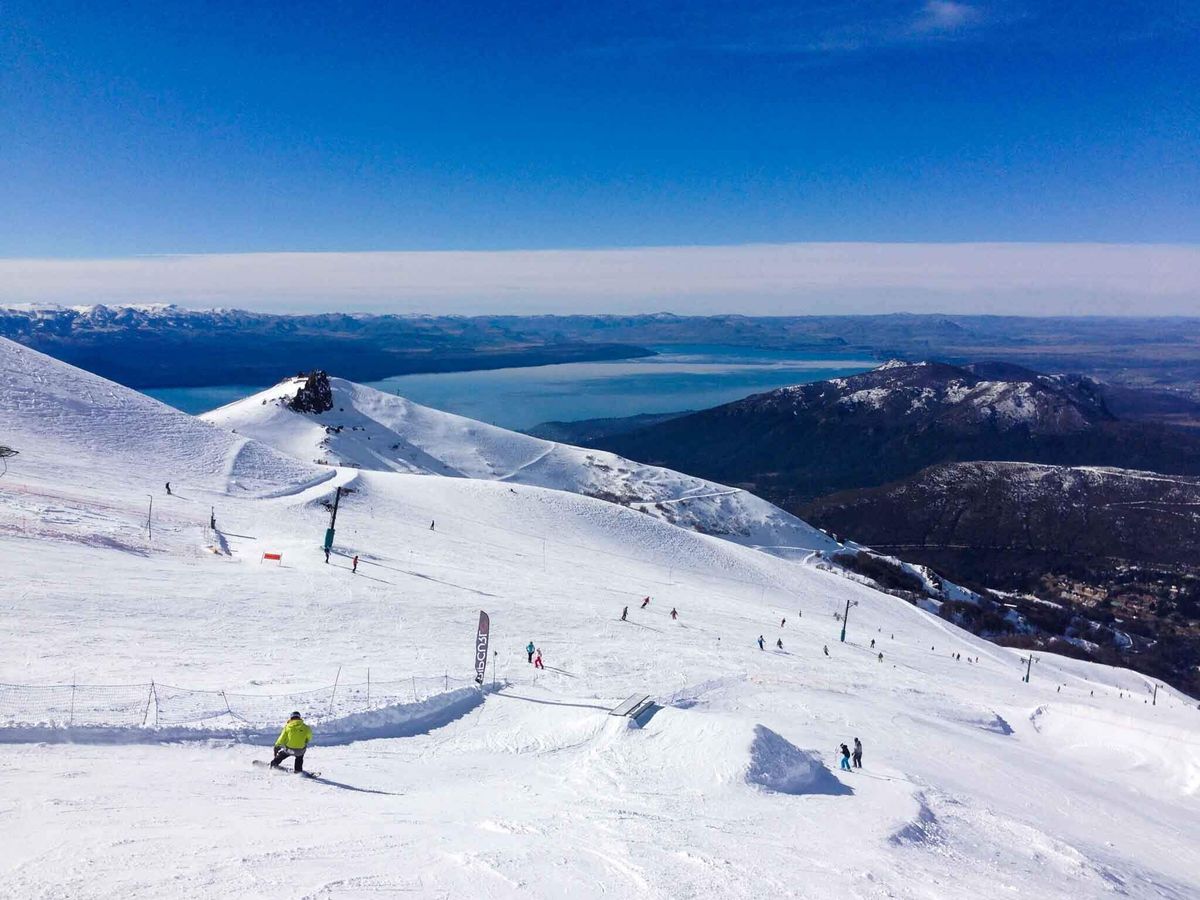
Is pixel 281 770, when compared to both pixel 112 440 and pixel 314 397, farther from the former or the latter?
pixel 314 397

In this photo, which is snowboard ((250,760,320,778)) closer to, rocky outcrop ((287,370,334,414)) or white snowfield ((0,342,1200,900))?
white snowfield ((0,342,1200,900))

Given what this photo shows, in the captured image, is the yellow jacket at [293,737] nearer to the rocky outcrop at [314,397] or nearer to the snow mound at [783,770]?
the snow mound at [783,770]

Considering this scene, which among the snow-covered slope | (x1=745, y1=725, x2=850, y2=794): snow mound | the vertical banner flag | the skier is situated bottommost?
the snow-covered slope

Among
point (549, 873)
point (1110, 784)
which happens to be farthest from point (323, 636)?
point (1110, 784)

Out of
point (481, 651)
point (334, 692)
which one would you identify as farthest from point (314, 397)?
point (334, 692)

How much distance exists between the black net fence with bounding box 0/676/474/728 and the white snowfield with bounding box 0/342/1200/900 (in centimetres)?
23

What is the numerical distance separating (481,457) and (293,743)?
3496 inches

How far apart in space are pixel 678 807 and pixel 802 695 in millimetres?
13113

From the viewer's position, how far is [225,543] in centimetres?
2941

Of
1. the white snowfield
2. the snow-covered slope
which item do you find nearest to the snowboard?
the white snowfield

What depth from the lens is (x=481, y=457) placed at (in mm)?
99375

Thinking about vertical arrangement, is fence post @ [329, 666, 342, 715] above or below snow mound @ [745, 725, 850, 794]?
above

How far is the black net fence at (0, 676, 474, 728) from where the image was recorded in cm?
1178

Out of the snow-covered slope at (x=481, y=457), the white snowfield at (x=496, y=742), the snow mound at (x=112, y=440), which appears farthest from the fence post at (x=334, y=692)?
the snow-covered slope at (x=481, y=457)
